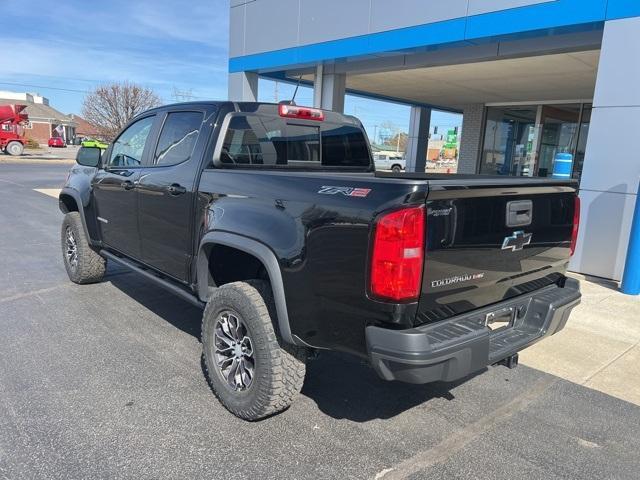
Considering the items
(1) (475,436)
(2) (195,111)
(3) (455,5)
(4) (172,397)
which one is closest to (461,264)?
(1) (475,436)

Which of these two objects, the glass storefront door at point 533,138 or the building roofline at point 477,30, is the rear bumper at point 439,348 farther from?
the glass storefront door at point 533,138

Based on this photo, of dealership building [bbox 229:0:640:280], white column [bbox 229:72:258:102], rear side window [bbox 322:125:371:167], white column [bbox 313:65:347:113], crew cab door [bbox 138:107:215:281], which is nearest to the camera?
crew cab door [bbox 138:107:215:281]

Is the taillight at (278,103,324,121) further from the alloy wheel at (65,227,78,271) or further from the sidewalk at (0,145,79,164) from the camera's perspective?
the sidewalk at (0,145,79,164)

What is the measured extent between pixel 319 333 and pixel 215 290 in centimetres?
104

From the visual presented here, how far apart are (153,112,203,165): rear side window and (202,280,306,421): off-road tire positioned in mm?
1287

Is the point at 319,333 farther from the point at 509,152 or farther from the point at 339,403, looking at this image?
the point at 509,152

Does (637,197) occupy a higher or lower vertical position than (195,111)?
lower

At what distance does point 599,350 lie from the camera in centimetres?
448

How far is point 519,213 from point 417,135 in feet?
55.5

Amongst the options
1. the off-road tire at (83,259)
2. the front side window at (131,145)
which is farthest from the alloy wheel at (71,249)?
the front side window at (131,145)

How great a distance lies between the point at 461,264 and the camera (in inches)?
102

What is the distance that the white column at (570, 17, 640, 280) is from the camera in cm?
625

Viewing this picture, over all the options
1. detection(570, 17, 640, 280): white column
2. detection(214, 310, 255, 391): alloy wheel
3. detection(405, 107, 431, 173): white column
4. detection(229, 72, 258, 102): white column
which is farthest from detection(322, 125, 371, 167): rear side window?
detection(405, 107, 431, 173): white column

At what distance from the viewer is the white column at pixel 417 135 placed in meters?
19.0
